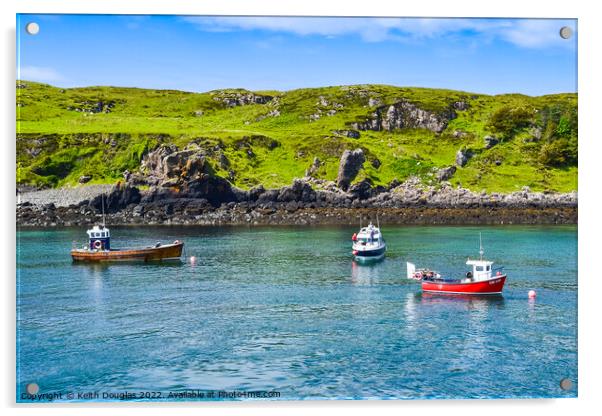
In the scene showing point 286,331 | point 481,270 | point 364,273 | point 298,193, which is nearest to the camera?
point 286,331

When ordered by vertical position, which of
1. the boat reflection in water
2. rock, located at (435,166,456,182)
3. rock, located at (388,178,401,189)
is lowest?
the boat reflection in water

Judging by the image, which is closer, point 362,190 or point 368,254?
point 368,254

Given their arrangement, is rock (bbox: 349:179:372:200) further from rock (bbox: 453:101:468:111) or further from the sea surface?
the sea surface

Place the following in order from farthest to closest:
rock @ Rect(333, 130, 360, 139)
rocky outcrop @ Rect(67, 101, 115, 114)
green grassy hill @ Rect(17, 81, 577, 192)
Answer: rock @ Rect(333, 130, 360, 139) < rocky outcrop @ Rect(67, 101, 115, 114) < green grassy hill @ Rect(17, 81, 577, 192)

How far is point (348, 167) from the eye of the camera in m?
74.8

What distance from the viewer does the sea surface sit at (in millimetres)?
18688

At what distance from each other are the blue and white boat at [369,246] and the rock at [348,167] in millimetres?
26503

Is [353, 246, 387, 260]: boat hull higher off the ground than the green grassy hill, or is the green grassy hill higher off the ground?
the green grassy hill

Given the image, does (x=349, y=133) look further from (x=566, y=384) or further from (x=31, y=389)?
(x=31, y=389)

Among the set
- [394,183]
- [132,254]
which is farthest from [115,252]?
[394,183]

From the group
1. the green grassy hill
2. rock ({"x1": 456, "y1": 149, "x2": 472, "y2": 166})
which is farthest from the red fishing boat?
rock ({"x1": 456, "y1": 149, "x2": 472, "y2": 166})

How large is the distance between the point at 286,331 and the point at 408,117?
2556 inches

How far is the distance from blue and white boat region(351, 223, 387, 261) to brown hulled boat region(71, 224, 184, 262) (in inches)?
484

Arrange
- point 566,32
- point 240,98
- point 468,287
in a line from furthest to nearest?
point 240,98
point 468,287
point 566,32
